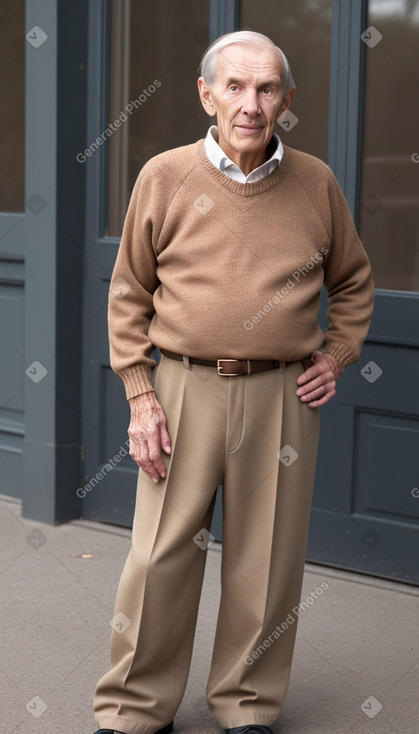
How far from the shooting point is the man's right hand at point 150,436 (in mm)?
2947

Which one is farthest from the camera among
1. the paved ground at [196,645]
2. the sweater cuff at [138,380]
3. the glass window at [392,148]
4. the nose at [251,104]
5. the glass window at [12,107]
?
the glass window at [12,107]

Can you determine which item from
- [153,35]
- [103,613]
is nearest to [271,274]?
[103,613]

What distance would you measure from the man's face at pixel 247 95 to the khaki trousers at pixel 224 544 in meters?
0.59

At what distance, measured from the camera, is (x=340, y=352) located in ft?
10.3

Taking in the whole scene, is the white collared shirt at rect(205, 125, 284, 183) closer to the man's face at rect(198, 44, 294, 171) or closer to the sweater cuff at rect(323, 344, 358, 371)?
the man's face at rect(198, 44, 294, 171)

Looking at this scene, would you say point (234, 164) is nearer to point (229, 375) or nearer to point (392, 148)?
point (229, 375)

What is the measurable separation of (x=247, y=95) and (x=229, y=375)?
0.69 metres

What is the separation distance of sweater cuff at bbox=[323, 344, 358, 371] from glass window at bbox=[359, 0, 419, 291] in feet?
3.61

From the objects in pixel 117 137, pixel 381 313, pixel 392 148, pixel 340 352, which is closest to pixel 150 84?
pixel 117 137

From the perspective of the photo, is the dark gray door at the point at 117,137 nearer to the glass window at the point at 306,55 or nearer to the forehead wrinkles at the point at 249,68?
the glass window at the point at 306,55

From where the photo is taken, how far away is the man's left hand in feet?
9.85

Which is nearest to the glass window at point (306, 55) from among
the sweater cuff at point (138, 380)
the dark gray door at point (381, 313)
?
the dark gray door at point (381, 313)

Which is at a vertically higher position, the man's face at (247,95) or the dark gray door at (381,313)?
the man's face at (247,95)

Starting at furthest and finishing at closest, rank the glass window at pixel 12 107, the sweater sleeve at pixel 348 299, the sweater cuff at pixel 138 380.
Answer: the glass window at pixel 12 107 < the sweater sleeve at pixel 348 299 < the sweater cuff at pixel 138 380
